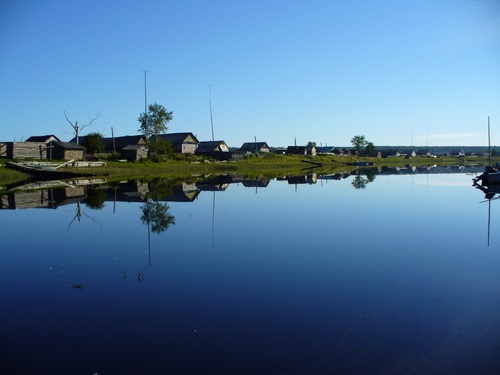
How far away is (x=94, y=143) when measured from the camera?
63344 mm

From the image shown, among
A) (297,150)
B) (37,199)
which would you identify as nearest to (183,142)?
(297,150)

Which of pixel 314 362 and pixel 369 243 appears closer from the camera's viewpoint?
pixel 314 362

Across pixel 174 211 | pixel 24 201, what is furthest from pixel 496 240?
pixel 24 201

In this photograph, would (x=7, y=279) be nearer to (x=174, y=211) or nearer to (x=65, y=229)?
(x=65, y=229)

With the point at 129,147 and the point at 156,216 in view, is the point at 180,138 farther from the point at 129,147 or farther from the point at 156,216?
the point at 156,216

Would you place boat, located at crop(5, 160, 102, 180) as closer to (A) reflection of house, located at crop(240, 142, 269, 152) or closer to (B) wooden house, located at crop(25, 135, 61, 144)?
(B) wooden house, located at crop(25, 135, 61, 144)

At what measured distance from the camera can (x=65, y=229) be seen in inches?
636

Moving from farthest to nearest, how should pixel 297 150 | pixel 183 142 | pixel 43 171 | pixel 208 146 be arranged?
pixel 297 150 → pixel 208 146 → pixel 183 142 → pixel 43 171

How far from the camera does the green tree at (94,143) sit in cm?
6338

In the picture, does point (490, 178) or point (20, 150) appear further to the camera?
point (20, 150)

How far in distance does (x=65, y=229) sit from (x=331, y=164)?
8897 cm

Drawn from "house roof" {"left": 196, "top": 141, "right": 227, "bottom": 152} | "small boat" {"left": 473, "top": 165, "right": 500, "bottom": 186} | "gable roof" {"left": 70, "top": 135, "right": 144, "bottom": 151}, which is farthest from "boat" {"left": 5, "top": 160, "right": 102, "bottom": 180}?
"small boat" {"left": 473, "top": 165, "right": 500, "bottom": 186}

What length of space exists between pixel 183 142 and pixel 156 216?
62546mm

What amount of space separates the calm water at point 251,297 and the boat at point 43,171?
100 ft
